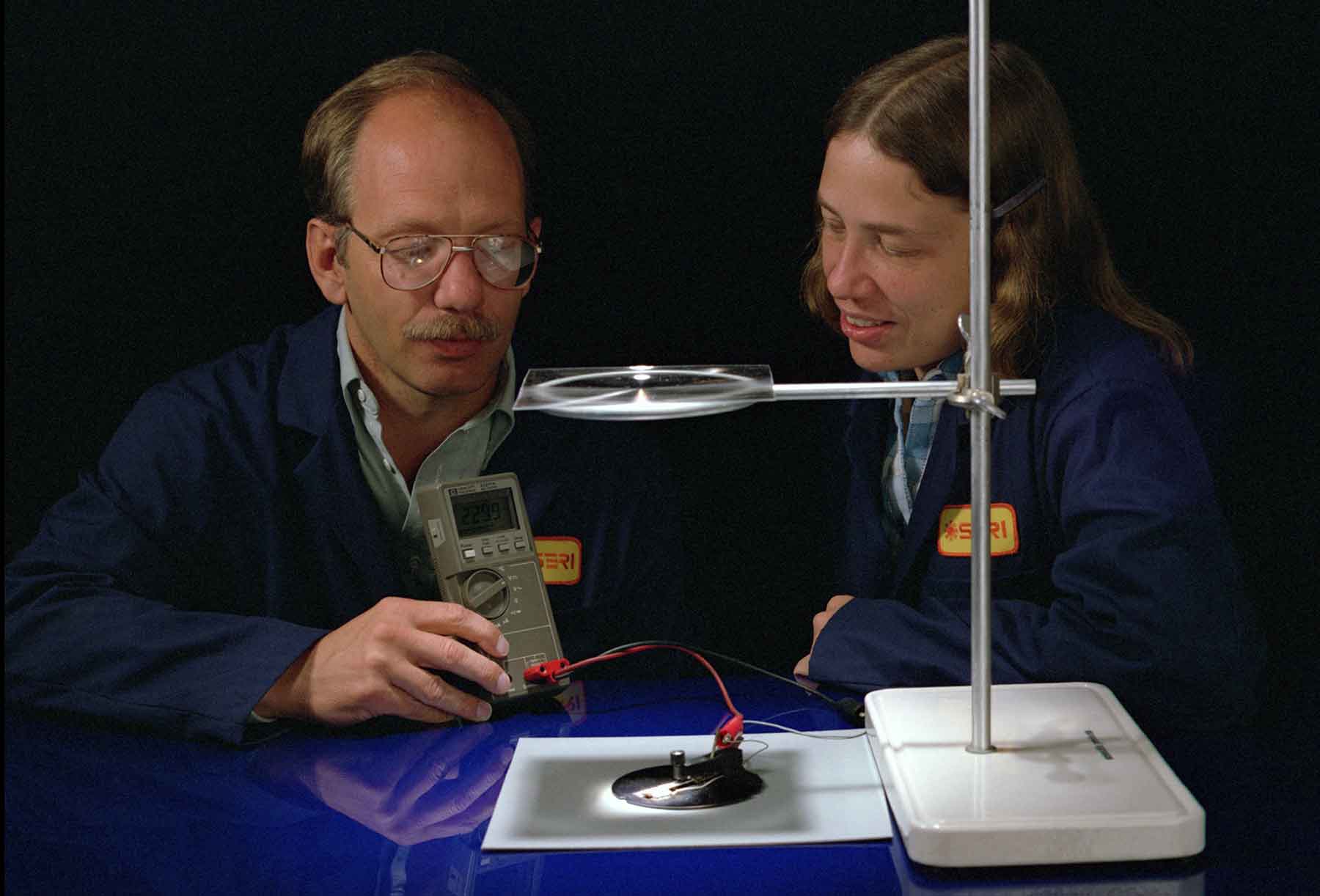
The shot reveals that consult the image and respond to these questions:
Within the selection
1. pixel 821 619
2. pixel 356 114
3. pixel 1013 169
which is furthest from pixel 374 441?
pixel 1013 169

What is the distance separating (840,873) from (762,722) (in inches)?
13.8

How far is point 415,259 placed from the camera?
1.62m

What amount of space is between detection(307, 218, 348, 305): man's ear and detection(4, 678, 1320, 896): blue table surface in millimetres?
592

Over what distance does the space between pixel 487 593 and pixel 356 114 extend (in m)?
0.63

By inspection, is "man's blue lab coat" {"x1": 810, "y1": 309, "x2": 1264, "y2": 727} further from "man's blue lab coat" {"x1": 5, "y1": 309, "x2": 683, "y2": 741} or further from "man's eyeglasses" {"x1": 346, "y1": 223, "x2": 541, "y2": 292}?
"man's eyeglasses" {"x1": 346, "y1": 223, "x2": 541, "y2": 292}

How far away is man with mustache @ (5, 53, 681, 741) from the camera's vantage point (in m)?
1.62

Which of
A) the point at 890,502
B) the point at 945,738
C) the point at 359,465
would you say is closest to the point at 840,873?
the point at 945,738

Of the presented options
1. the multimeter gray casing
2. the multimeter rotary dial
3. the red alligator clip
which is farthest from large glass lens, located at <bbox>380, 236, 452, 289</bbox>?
the red alligator clip

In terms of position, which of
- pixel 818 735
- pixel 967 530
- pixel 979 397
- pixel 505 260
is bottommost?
pixel 818 735

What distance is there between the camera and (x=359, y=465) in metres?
1.69

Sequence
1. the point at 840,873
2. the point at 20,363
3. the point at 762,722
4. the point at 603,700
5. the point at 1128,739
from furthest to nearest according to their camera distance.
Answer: the point at 20,363 < the point at 603,700 < the point at 762,722 < the point at 1128,739 < the point at 840,873

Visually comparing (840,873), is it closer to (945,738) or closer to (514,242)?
(945,738)

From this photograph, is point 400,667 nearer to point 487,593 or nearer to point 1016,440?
point 487,593

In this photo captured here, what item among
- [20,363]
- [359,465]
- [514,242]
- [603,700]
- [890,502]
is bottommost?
[603,700]
